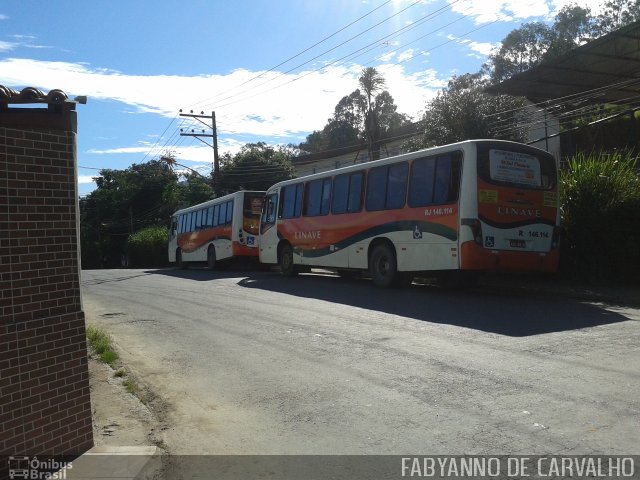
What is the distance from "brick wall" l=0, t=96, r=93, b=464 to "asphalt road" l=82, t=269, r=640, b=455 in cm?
102

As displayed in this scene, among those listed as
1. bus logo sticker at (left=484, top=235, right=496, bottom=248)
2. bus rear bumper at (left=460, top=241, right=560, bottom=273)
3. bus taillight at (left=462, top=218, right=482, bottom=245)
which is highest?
bus taillight at (left=462, top=218, right=482, bottom=245)

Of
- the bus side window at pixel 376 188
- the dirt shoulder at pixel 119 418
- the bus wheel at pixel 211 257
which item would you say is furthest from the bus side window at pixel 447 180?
the bus wheel at pixel 211 257

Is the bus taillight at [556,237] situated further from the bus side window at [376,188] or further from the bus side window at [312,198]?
the bus side window at [312,198]

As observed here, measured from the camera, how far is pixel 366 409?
214 inches

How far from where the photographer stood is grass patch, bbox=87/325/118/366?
25.8ft

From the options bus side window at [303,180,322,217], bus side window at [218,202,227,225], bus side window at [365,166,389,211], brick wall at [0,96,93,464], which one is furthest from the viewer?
bus side window at [218,202,227,225]

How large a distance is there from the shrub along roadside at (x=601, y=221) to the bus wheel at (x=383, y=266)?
3994 millimetres

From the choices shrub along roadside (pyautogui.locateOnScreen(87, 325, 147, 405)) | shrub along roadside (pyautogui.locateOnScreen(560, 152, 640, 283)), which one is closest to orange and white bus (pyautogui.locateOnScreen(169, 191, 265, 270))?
shrub along roadside (pyautogui.locateOnScreen(87, 325, 147, 405))

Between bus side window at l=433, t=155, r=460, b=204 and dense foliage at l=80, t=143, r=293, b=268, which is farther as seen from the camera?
dense foliage at l=80, t=143, r=293, b=268

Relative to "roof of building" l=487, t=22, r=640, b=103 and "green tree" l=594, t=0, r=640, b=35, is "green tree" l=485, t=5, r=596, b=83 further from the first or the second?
"roof of building" l=487, t=22, r=640, b=103

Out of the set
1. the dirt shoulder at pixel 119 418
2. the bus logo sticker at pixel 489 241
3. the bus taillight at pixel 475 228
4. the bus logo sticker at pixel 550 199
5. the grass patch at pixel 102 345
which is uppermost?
the bus logo sticker at pixel 550 199

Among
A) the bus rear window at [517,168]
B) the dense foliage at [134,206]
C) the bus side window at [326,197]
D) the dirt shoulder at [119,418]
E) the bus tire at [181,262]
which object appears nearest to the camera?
the dirt shoulder at [119,418]

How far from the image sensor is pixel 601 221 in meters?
12.8

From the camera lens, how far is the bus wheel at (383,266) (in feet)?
45.4
